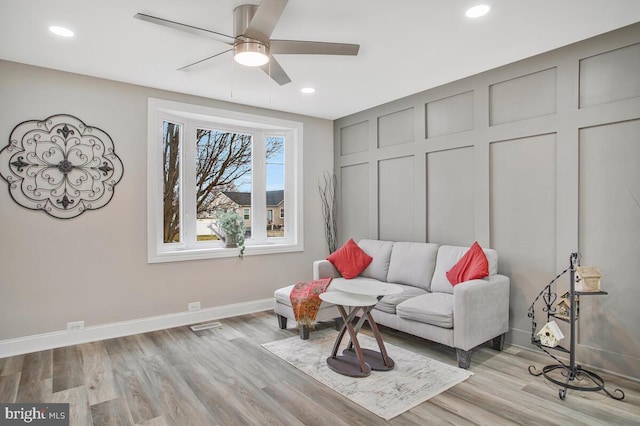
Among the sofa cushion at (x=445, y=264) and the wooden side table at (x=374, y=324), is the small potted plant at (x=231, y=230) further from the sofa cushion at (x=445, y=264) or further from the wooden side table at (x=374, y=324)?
the sofa cushion at (x=445, y=264)

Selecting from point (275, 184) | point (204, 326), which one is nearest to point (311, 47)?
point (275, 184)

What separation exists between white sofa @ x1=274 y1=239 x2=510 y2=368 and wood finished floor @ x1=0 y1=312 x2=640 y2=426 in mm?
257

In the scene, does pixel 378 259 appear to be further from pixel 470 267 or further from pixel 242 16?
pixel 242 16

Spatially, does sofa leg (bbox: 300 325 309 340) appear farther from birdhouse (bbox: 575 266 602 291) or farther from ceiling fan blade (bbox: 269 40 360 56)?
ceiling fan blade (bbox: 269 40 360 56)

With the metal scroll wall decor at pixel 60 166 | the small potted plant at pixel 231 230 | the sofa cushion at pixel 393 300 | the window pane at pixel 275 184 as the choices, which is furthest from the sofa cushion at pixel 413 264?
the metal scroll wall decor at pixel 60 166

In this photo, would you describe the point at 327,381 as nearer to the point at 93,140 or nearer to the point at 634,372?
the point at 634,372

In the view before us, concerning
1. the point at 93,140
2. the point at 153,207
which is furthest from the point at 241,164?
the point at 93,140

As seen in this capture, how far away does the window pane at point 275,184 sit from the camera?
5207 millimetres

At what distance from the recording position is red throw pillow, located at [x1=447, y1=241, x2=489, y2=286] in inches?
127

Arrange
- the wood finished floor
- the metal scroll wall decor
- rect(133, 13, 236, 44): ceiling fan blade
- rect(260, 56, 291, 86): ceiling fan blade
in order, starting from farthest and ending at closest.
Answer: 1. the metal scroll wall decor
2. rect(260, 56, 291, 86): ceiling fan blade
3. the wood finished floor
4. rect(133, 13, 236, 44): ceiling fan blade

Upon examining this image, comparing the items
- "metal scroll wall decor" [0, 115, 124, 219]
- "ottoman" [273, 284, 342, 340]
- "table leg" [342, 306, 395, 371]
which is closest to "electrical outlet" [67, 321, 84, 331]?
"metal scroll wall decor" [0, 115, 124, 219]

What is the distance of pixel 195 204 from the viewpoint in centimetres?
457

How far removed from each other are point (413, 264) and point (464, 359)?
4.01 feet

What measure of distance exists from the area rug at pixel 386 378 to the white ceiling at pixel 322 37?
104 inches
